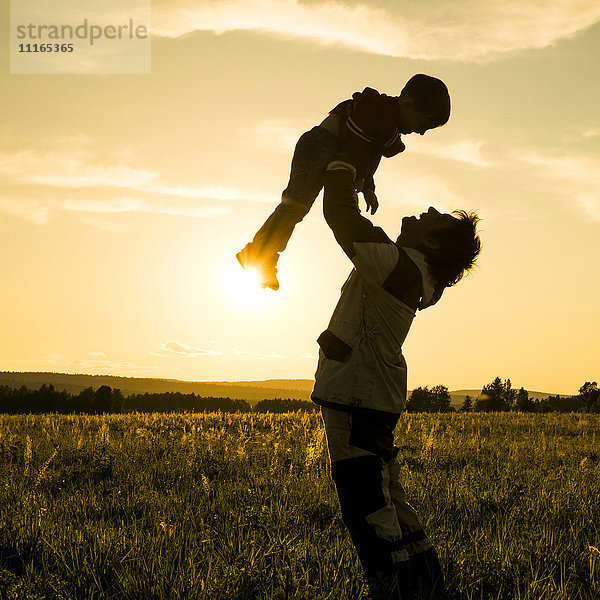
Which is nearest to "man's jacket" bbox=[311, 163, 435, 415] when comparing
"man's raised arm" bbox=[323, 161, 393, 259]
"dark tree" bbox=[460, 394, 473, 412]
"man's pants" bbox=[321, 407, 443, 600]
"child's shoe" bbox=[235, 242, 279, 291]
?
"man's raised arm" bbox=[323, 161, 393, 259]

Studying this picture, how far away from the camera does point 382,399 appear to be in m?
3.18

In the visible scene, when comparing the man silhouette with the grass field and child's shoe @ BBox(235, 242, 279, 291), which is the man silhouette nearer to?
child's shoe @ BBox(235, 242, 279, 291)

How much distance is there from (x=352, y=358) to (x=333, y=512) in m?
2.75

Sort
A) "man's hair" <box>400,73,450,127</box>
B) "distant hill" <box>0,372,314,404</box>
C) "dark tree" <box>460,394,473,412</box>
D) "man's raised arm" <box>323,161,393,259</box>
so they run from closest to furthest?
"man's raised arm" <box>323,161,393,259</box>
"man's hair" <box>400,73,450,127</box>
"dark tree" <box>460,394,473,412</box>
"distant hill" <box>0,372,314,404</box>

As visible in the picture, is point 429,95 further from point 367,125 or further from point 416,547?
point 416,547

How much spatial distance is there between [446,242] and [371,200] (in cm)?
66

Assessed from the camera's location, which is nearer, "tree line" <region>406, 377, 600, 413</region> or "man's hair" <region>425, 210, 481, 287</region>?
"man's hair" <region>425, 210, 481, 287</region>

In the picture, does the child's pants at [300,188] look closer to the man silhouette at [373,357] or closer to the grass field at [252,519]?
the man silhouette at [373,357]

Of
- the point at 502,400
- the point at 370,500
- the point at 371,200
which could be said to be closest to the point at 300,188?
the point at 371,200

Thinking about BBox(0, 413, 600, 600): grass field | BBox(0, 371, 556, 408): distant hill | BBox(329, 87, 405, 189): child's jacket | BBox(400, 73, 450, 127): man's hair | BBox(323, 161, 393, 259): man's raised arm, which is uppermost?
BBox(400, 73, 450, 127): man's hair

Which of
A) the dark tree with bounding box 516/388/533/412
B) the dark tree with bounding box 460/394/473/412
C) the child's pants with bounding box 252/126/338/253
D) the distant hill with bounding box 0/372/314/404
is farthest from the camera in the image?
the distant hill with bounding box 0/372/314/404

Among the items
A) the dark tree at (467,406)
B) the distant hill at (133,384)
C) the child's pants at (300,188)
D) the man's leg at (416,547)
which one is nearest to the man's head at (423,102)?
the child's pants at (300,188)

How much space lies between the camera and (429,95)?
335cm

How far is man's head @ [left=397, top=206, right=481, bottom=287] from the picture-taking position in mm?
3307
